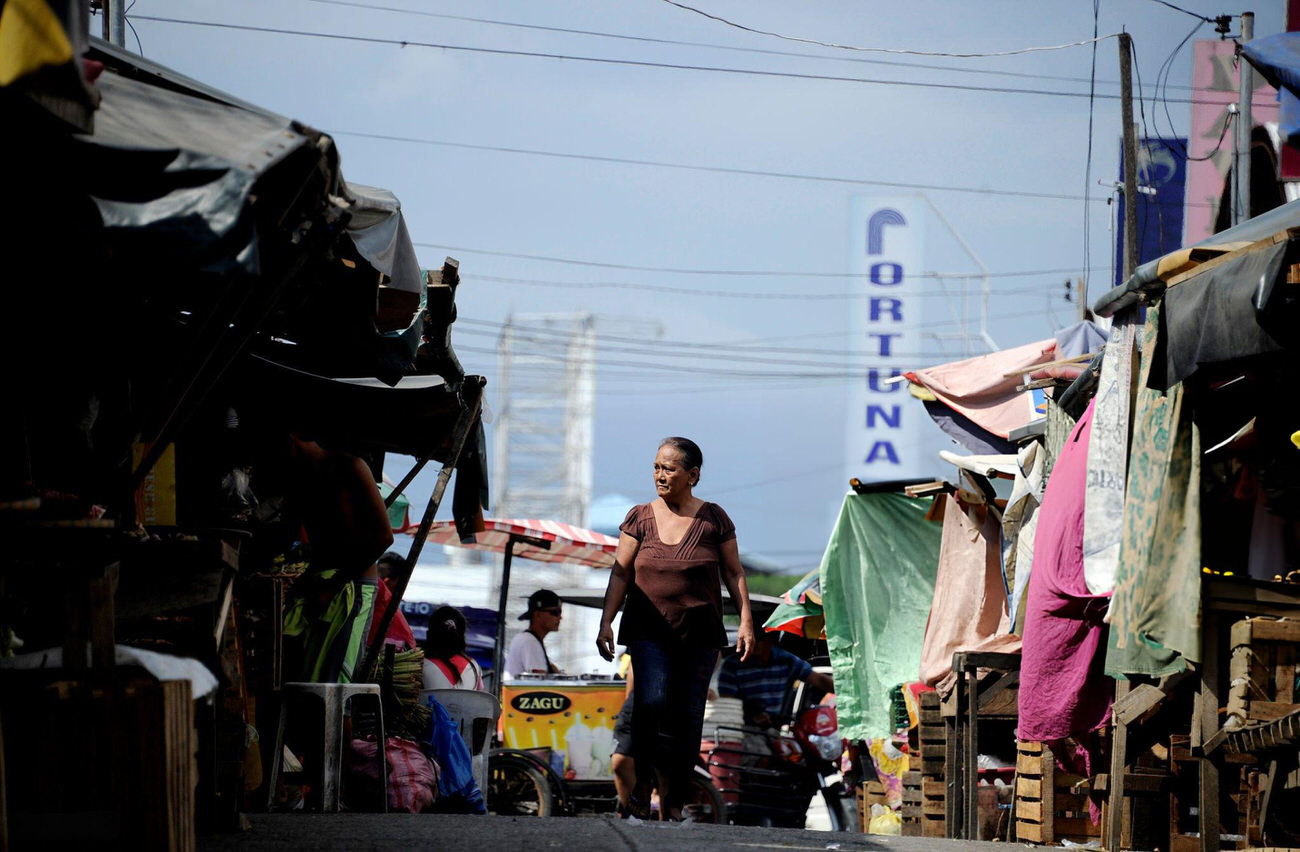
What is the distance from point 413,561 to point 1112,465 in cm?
423

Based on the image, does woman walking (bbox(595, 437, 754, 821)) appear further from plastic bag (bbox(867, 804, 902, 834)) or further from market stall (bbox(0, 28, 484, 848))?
plastic bag (bbox(867, 804, 902, 834))

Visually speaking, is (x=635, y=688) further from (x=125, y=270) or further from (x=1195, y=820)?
(x=125, y=270)

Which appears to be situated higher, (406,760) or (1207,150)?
(1207,150)

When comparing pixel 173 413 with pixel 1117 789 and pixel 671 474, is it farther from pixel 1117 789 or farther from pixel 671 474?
pixel 1117 789

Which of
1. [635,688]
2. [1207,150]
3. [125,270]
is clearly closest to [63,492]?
[125,270]

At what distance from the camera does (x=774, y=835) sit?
6.87 meters

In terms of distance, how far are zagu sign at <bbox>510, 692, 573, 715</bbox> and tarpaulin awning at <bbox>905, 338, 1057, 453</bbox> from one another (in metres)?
4.57

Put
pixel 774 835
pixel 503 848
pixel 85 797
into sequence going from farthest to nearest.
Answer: pixel 774 835
pixel 503 848
pixel 85 797

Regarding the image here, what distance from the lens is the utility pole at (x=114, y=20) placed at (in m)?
11.4

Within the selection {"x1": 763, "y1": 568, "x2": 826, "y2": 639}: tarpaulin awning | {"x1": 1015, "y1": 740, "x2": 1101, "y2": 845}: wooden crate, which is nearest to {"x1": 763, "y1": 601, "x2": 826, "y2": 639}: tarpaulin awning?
Result: {"x1": 763, "y1": 568, "x2": 826, "y2": 639}: tarpaulin awning

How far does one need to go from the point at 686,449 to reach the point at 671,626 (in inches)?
39.7

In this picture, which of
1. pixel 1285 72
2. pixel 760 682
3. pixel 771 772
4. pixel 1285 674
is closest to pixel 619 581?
pixel 1285 674

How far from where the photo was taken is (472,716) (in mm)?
10000

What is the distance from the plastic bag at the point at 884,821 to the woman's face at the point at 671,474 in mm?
5109
